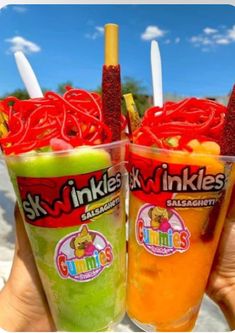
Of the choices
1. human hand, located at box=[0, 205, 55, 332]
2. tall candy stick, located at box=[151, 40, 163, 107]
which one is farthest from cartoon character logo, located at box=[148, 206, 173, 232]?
human hand, located at box=[0, 205, 55, 332]

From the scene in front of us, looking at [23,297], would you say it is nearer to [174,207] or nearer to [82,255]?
[82,255]

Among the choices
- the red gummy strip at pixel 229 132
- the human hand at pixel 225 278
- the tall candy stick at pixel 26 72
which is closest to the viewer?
the red gummy strip at pixel 229 132

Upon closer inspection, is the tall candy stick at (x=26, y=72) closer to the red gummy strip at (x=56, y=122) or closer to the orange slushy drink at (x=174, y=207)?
the red gummy strip at (x=56, y=122)

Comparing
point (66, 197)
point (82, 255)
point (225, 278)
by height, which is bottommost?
point (225, 278)

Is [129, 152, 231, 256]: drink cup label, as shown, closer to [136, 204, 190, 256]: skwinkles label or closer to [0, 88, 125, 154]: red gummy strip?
[136, 204, 190, 256]: skwinkles label

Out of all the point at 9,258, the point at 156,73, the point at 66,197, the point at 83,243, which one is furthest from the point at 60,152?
the point at 9,258

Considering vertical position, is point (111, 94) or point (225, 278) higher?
point (111, 94)

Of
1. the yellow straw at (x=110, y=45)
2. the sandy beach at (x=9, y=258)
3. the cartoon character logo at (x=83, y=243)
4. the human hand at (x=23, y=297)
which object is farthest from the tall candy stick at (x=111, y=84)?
the sandy beach at (x=9, y=258)
